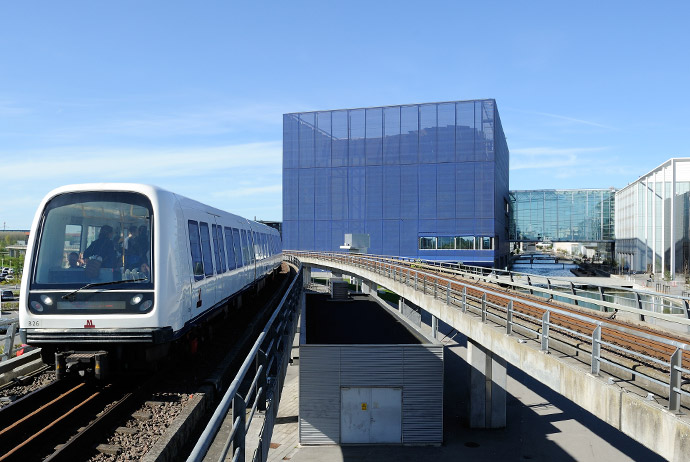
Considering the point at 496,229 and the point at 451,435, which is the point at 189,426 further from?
the point at 496,229

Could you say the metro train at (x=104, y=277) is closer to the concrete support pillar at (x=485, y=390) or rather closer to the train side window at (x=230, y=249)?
the train side window at (x=230, y=249)

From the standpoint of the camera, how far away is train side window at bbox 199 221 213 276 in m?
10.4

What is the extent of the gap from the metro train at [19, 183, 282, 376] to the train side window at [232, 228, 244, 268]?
553 cm

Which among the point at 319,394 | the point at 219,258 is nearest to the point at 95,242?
the point at 219,258

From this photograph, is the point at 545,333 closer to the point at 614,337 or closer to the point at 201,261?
the point at 614,337

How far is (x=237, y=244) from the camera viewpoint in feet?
48.6

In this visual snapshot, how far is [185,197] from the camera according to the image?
9.57m

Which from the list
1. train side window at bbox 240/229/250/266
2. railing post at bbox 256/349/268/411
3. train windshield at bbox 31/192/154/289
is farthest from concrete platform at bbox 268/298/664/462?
train windshield at bbox 31/192/154/289

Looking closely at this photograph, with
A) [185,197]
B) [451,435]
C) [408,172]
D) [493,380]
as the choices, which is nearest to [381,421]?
[451,435]

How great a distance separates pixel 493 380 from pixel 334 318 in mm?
8670

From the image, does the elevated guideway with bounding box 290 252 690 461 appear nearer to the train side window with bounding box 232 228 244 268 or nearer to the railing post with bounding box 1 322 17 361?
the train side window with bounding box 232 228 244 268

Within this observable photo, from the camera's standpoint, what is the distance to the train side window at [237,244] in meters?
14.4

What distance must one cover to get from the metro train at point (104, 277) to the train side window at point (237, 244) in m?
5.53

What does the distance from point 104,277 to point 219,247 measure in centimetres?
426
